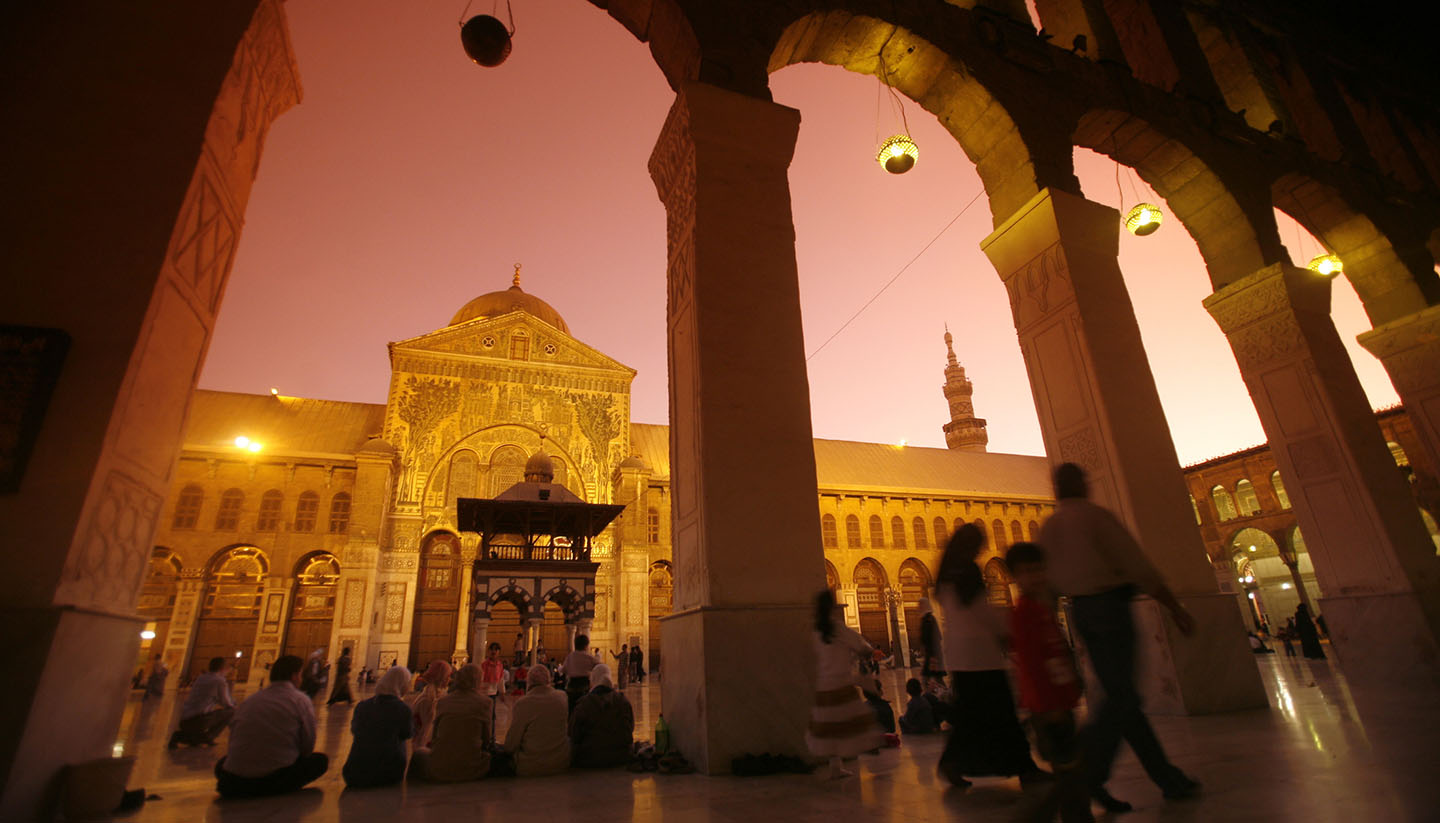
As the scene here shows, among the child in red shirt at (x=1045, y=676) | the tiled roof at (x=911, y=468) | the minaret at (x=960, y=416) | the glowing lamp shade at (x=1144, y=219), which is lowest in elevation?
the child in red shirt at (x=1045, y=676)

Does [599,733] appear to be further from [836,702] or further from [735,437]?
[735,437]

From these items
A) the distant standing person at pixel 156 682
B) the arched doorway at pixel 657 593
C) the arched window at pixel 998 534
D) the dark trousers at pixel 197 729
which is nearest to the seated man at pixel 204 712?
the dark trousers at pixel 197 729

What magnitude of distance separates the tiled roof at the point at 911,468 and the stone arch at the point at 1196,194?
19.0 m

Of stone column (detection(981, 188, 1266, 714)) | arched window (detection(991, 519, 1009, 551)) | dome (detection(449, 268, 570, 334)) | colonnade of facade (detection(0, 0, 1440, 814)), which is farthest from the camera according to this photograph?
arched window (detection(991, 519, 1009, 551))

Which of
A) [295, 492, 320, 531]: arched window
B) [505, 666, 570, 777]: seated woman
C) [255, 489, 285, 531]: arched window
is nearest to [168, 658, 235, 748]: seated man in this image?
[505, 666, 570, 777]: seated woman

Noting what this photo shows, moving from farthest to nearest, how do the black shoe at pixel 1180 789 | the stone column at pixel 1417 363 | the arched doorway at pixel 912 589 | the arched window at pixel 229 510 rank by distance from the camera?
the arched doorway at pixel 912 589 < the arched window at pixel 229 510 < the stone column at pixel 1417 363 < the black shoe at pixel 1180 789

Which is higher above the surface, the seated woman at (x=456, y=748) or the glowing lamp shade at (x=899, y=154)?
the glowing lamp shade at (x=899, y=154)

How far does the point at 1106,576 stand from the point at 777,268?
108 inches

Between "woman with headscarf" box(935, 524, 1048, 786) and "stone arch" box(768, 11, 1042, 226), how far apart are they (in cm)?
417

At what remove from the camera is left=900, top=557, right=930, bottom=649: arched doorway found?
84.5 feet

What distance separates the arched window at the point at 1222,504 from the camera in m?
26.7

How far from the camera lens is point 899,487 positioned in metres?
27.6

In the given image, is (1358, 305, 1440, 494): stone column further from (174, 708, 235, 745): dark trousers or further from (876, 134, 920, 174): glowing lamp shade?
(174, 708, 235, 745): dark trousers

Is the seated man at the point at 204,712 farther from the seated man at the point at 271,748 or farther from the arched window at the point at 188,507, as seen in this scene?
the arched window at the point at 188,507
